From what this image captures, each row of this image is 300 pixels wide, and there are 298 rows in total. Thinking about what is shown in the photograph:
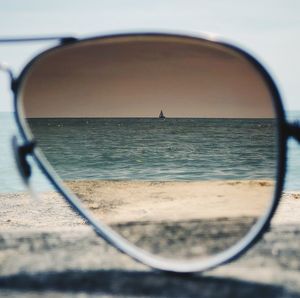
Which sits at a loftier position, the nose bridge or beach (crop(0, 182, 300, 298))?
the nose bridge

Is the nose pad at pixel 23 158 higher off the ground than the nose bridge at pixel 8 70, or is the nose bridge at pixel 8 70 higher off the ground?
the nose bridge at pixel 8 70

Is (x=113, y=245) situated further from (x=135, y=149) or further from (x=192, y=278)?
(x=135, y=149)

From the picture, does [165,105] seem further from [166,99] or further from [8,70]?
[8,70]

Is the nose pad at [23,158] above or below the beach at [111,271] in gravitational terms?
above

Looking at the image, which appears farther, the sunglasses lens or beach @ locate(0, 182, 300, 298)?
the sunglasses lens

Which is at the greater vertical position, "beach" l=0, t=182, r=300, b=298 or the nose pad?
the nose pad

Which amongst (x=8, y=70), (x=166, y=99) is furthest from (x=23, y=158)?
(x=166, y=99)

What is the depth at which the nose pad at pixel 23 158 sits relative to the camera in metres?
0.52

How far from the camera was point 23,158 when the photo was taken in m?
0.52

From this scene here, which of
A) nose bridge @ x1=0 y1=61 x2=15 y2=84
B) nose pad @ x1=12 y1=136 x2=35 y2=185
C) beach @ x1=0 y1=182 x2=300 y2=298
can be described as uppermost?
nose bridge @ x1=0 y1=61 x2=15 y2=84

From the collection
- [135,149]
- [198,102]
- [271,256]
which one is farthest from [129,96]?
[135,149]

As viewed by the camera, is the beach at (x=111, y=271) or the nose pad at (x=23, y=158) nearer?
the beach at (x=111, y=271)

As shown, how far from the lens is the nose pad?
1.69ft

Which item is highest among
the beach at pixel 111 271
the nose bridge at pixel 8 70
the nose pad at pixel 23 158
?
the nose bridge at pixel 8 70
